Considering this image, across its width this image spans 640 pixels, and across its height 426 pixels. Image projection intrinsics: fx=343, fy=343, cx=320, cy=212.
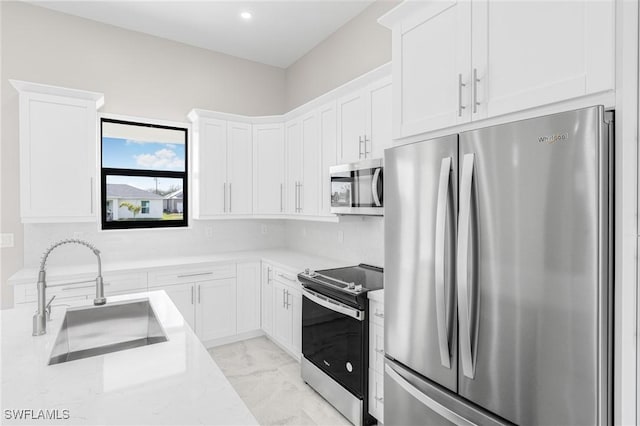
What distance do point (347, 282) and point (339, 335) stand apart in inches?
14.3

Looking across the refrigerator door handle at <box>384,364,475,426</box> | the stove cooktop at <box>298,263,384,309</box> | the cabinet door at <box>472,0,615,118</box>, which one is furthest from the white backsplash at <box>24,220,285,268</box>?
the cabinet door at <box>472,0,615,118</box>

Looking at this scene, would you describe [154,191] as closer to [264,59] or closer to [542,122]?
[264,59]

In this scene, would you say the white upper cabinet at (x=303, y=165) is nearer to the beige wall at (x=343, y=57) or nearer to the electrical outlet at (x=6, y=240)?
Result: the beige wall at (x=343, y=57)

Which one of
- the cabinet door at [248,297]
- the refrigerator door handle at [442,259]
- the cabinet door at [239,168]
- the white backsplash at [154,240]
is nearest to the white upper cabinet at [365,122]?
the refrigerator door handle at [442,259]

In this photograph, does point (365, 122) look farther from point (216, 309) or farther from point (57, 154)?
point (57, 154)

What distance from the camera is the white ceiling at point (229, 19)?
317cm

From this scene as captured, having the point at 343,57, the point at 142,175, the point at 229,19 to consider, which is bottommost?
the point at 142,175

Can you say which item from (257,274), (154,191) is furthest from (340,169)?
(154,191)

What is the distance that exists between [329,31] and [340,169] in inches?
71.5

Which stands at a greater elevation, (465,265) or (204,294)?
(465,265)

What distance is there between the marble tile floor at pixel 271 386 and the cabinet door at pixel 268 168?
1.50 meters

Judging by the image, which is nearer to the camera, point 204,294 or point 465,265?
point 465,265

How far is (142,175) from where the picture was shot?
12.0 ft

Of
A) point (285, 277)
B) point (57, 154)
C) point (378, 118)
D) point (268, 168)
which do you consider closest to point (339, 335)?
point (285, 277)
